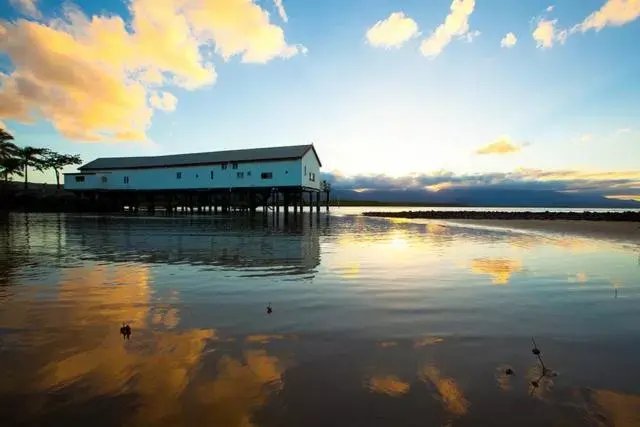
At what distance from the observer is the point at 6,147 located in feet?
215

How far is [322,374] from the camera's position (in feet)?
12.9

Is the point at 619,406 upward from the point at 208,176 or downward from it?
downward

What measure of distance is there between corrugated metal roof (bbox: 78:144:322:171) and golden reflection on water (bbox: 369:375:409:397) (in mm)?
42665

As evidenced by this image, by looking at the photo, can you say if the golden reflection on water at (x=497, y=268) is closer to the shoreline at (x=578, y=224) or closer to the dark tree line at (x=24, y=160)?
the shoreline at (x=578, y=224)

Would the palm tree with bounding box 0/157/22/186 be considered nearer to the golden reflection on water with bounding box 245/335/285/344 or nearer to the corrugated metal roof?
the corrugated metal roof

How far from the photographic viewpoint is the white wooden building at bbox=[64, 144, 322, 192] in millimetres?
47031

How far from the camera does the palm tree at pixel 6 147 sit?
6456 centimetres

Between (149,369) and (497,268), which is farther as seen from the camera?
(497,268)

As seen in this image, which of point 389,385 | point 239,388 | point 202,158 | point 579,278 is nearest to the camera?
point 239,388

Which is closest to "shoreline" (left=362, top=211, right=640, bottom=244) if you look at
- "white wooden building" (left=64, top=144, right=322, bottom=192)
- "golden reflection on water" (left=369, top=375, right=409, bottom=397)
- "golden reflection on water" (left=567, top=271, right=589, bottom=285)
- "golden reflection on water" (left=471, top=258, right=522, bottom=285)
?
"golden reflection on water" (left=471, top=258, right=522, bottom=285)

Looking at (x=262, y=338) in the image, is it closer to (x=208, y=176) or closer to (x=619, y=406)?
(x=619, y=406)

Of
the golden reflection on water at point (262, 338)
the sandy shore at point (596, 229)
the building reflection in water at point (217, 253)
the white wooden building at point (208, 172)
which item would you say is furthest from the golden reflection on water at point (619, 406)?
the white wooden building at point (208, 172)

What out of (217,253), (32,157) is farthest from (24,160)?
(217,253)

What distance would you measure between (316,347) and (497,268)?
813cm
